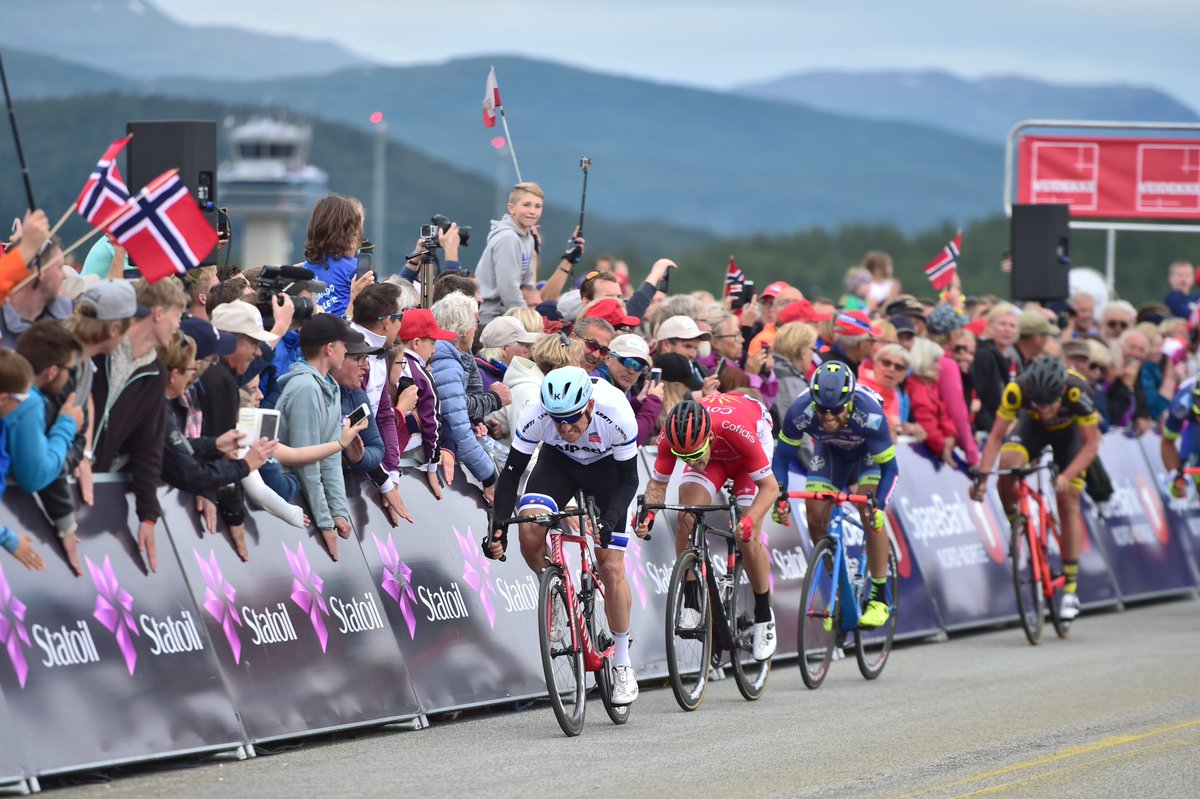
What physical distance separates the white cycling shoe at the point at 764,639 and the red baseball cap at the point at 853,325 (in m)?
3.55

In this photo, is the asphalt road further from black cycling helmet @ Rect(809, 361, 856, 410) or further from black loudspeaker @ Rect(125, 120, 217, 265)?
black loudspeaker @ Rect(125, 120, 217, 265)

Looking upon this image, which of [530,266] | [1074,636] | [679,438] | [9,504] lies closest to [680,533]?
[679,438]

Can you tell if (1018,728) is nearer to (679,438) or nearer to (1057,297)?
→ (679,438)

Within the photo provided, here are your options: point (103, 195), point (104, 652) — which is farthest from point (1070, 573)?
point (104, 652)

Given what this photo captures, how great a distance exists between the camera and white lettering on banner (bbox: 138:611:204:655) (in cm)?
843

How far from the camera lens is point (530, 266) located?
1370 cm

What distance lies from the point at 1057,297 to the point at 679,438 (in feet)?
33.9

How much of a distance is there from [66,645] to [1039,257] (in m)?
13.7

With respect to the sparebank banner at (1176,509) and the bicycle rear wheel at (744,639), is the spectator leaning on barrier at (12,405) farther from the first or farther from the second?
the sparebank banner at (1176,509)

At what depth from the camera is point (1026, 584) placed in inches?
567

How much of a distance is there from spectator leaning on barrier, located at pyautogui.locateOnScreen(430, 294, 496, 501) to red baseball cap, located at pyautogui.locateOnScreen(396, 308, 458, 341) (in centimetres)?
20

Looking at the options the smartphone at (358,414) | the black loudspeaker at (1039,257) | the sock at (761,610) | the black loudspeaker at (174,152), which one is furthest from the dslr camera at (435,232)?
the black loudspeaker at (1039,257)

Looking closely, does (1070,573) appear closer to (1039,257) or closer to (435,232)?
(1039,257)

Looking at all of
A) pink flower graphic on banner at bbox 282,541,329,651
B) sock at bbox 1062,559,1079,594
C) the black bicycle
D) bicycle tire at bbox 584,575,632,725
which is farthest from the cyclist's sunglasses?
sock at bbox 1062,559,1079,594
